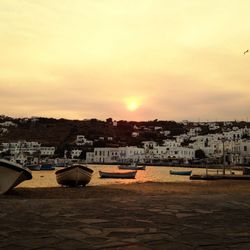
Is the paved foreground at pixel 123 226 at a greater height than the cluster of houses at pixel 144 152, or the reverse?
the cluster of houses at pixel 144 152

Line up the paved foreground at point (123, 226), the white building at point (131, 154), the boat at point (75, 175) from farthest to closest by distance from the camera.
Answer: the white building at point (131, 154) → the boat at point (75, 175) → the paved foreground at point (123, 226)

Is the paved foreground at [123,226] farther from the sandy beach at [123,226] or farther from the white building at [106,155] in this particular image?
the white building at [106,155]

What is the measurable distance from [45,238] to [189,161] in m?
167

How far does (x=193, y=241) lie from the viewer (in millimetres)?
5027

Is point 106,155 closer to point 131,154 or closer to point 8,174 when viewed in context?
point 131,154

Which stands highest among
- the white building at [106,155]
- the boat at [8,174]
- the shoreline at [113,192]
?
the white building at [106,155]

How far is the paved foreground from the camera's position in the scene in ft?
16.0

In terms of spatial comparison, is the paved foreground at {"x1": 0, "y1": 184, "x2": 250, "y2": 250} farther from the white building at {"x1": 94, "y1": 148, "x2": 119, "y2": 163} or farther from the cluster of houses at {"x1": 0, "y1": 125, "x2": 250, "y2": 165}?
the white building at {"x1": 94, "y1": 148, "x2": 119, "y2": 163}

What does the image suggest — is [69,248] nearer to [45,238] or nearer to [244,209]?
[45,238]

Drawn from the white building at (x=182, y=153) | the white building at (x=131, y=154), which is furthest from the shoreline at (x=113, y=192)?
the white building at (x=131, y=154)

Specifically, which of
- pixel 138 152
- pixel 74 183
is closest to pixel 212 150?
pixel 138 152

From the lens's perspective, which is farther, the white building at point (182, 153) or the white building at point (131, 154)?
the white building at point (131, 154)

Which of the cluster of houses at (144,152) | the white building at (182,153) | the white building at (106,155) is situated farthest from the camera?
the white building at (106,155)

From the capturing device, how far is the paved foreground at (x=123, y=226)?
4.88 meters
